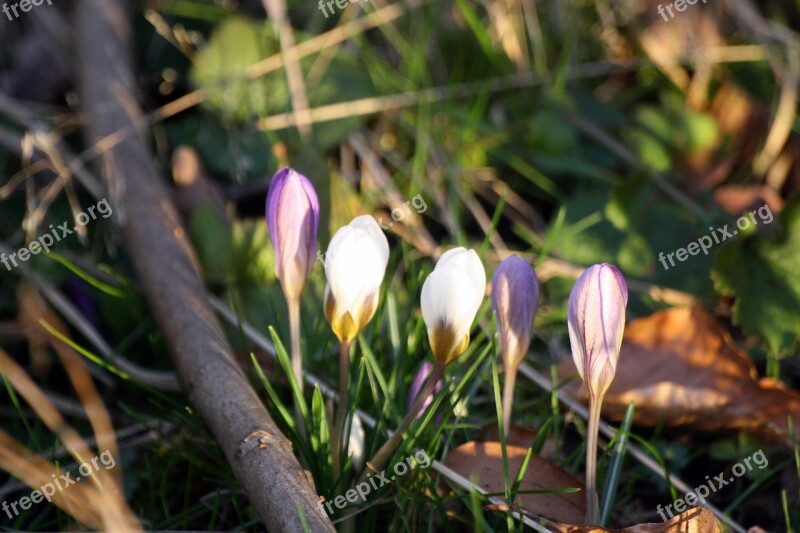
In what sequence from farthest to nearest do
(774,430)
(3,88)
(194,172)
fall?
(3,88) → (194,172) → (774,430)

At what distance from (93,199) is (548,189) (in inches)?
48.7

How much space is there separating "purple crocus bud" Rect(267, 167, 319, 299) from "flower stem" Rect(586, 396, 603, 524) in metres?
0.50

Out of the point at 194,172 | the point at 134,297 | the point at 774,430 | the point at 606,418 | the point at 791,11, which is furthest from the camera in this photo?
the point at 791,11

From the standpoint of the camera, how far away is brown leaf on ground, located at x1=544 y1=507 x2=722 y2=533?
1.23 meters

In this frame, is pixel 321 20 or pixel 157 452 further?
pixel 321 20

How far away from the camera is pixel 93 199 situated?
2.36 meters

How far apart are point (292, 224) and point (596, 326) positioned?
0.49m

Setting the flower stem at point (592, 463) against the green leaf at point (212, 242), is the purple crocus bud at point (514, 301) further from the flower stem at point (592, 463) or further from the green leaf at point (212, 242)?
the green leaf at point (212, 242)

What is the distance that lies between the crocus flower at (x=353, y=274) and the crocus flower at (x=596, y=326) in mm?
290

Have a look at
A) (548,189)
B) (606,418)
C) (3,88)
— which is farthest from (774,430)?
(3,88)

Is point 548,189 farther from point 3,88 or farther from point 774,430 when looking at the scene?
point 3,88

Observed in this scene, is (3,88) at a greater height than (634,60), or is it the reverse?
(3,88)

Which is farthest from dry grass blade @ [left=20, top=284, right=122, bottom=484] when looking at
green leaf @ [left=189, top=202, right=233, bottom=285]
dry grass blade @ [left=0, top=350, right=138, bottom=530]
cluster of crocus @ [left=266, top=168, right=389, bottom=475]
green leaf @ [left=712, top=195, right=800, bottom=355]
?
green leaf @ [left=712, top=195, right=800, bottom=355]

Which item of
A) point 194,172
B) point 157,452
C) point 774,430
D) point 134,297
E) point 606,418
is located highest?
point 194,172
